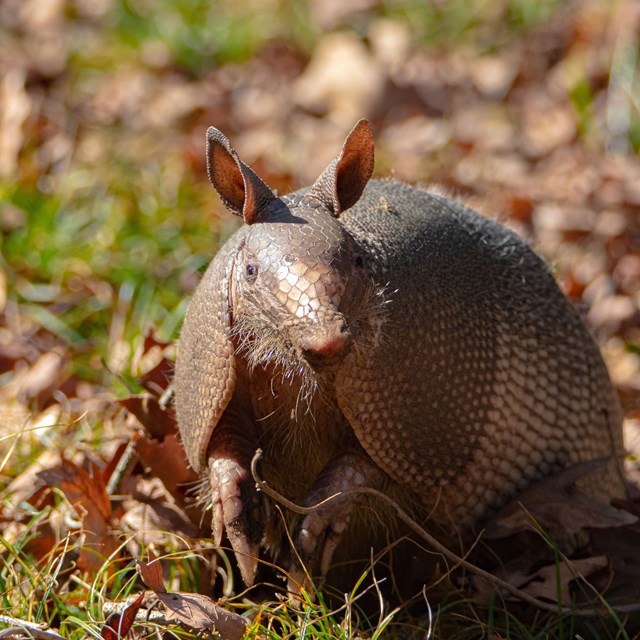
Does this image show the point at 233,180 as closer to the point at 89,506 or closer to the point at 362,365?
the point at 362,365

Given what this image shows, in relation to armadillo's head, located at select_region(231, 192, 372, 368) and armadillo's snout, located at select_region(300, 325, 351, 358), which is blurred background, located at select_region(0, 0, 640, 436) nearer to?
armadillo's head, located at select_region(231, 192, 372, 368)

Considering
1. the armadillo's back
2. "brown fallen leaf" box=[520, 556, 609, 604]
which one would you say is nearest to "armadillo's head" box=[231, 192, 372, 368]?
the armadillo's back

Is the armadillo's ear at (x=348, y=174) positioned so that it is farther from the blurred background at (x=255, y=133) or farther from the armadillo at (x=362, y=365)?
the blurred background at (x=255, y=133)

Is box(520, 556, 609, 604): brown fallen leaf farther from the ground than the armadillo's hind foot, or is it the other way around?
the armadillo's hind foot

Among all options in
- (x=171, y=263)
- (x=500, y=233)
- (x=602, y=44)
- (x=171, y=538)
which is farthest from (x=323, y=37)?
(x=171, y=538)

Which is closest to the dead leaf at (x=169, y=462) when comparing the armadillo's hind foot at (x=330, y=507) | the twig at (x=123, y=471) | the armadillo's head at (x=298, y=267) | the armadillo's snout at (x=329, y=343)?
the twig at (x=123, y=471)

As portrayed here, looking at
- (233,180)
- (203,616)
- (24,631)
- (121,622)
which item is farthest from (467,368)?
(24,631)

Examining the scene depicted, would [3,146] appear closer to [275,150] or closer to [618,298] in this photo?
[275,150]
